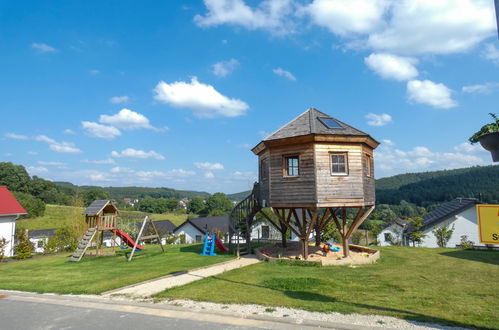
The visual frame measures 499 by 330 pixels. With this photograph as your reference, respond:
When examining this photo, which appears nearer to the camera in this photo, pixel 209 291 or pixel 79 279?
pixel 209 291

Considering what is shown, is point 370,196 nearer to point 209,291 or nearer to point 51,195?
point 209,291

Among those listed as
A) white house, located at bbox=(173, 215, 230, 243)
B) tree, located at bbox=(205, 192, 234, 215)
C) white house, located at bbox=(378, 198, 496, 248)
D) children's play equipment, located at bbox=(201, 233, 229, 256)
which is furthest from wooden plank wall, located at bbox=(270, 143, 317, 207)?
tree, located at bbox=(205, 192, 234, 215)

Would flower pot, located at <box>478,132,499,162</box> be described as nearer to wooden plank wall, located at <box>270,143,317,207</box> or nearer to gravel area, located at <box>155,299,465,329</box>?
gravel area, located at <box>155,299,465,329</box>

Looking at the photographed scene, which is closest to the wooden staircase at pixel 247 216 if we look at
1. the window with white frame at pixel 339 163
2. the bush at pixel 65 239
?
the window with white frame at pixel 339 163

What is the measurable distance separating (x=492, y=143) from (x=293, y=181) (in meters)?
9.71

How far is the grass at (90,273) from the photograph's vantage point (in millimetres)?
10406

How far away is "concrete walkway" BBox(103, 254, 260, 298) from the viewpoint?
9.48 metres

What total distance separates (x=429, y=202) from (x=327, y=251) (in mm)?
92003

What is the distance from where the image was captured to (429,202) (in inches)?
3602

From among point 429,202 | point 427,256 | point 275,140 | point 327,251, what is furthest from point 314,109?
point 429,202

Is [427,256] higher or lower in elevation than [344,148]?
lower

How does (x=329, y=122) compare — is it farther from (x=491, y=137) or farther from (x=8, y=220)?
(x=8, y=220)

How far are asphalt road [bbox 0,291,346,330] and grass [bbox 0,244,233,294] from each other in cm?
124

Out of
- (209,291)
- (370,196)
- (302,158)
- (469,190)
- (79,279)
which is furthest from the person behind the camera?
(469,190)
